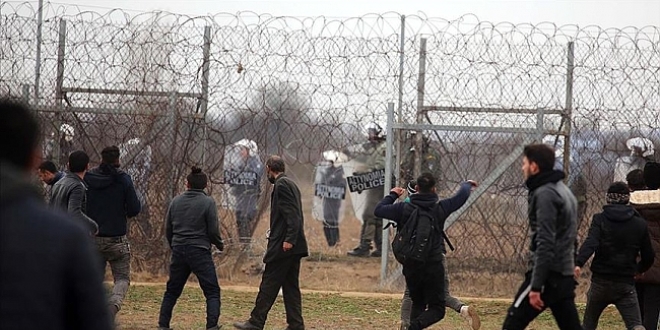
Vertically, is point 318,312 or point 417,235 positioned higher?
point 417,235

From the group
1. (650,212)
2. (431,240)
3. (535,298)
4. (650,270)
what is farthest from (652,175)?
(535,298)

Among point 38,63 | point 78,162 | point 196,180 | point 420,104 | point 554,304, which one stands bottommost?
point 554,304

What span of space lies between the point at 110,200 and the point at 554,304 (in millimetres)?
4105

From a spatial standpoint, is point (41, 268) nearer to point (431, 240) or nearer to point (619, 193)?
point (431, 240)

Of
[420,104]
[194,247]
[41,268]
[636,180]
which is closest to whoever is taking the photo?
[41,268]

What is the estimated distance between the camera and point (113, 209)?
9281 mm

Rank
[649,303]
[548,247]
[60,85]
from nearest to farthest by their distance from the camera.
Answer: [548,247], [649,303], [60,85]

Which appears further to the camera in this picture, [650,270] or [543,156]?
[650,270]

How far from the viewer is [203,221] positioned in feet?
30.0

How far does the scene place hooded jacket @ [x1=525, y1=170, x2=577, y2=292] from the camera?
666cm

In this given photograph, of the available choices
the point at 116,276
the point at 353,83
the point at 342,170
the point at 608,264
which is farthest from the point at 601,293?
the point at 342,170

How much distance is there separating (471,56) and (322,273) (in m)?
3.08

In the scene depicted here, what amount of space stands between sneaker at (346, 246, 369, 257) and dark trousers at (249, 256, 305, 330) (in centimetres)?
447

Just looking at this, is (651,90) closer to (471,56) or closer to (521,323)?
(471,56)
